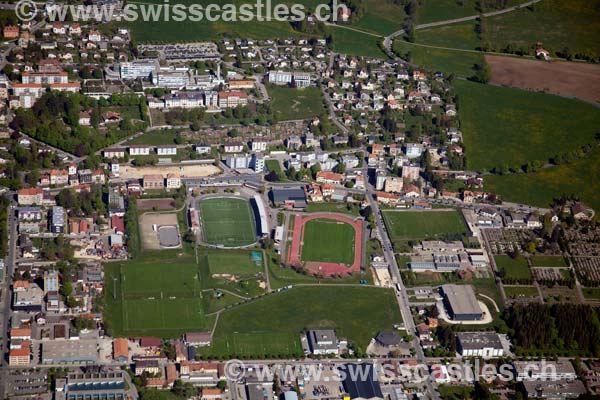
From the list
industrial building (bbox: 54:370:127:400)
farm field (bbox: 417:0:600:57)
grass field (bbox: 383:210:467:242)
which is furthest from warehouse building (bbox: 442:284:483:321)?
farm field (bbox: 417:0:600:57)

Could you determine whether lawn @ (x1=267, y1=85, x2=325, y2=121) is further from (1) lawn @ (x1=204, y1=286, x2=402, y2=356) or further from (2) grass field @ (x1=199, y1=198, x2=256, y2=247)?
(1) lawn @ (x1=204, y1=286, x2=402, y2=356)

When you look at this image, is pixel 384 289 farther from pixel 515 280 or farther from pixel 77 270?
pixel 77 270

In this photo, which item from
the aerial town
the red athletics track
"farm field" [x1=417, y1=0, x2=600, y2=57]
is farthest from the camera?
"farm field" [x1=417, y1=0, x2=600, y2=57]

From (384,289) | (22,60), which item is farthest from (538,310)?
(22,60)

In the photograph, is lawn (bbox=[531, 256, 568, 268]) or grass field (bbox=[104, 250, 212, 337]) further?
lawn (bbox=[531, 256, 568, 268])

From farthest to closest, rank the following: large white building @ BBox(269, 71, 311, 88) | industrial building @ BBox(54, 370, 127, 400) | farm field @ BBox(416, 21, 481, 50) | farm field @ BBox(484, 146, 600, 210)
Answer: farm field @ BBox(416, 21, 481, 50)
large white building @ BBox(269, 71, 311, 88)
farm field @ BBox(484, 146, 600, 210)
industrial building @ BBox(54, 370, 127, 400)

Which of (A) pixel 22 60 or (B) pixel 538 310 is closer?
(B) pixel 538 310

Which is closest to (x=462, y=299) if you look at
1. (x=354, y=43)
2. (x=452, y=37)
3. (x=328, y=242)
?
(x=328, y=242)
